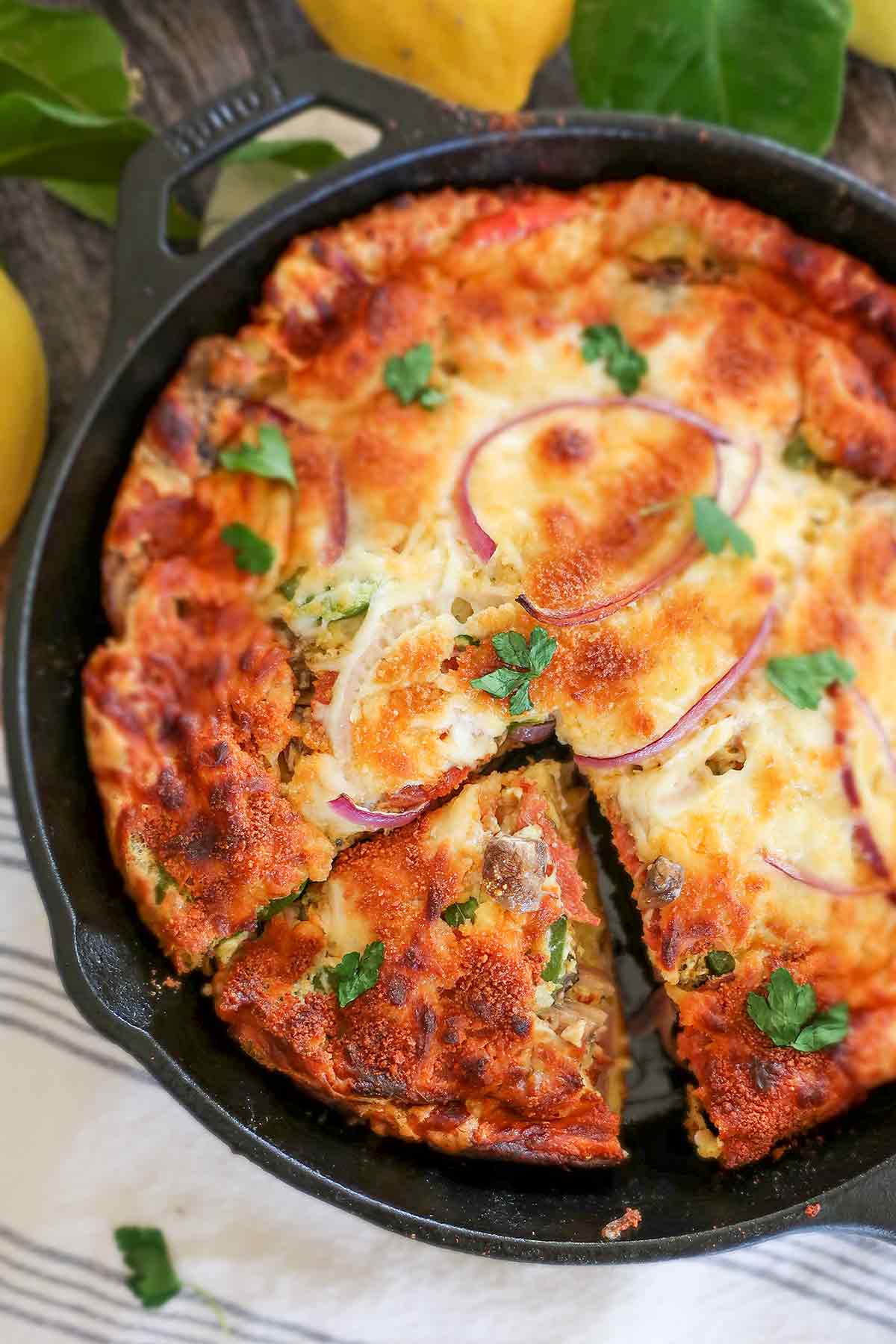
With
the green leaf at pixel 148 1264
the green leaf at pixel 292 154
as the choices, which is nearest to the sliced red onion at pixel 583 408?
the green leaf at pixel 292 154

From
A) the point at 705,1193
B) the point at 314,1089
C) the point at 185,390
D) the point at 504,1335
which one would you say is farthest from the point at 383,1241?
the point at 185,390

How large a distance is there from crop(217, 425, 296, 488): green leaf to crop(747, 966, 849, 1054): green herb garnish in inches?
59.7

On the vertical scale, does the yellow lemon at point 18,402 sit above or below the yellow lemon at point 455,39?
below

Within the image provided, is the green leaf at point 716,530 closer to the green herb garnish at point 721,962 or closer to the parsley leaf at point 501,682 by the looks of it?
the parsley leaf at point 501,682

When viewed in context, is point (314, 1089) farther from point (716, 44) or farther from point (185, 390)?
point (716, 44)

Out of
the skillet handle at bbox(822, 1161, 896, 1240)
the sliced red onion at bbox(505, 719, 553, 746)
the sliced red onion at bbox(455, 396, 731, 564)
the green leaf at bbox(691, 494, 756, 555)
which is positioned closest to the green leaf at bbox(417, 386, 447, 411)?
the sliced red onion at bbox(455, 396, 731, 564)

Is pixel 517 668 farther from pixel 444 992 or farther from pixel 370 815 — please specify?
pixel 444 992

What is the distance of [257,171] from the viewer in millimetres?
3244

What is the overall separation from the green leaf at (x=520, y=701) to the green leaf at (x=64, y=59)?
1746mm

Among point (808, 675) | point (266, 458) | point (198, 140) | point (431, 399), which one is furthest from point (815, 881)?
point (198, 140)

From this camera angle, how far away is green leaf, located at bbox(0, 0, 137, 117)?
3.11m

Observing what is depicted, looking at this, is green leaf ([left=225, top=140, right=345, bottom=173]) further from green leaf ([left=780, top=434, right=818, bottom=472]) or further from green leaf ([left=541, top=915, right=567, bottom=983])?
green leaf ([left=541, top=915, right=567, bottom=983])

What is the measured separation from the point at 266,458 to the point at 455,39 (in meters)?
1.14

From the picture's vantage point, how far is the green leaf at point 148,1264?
309 cm
